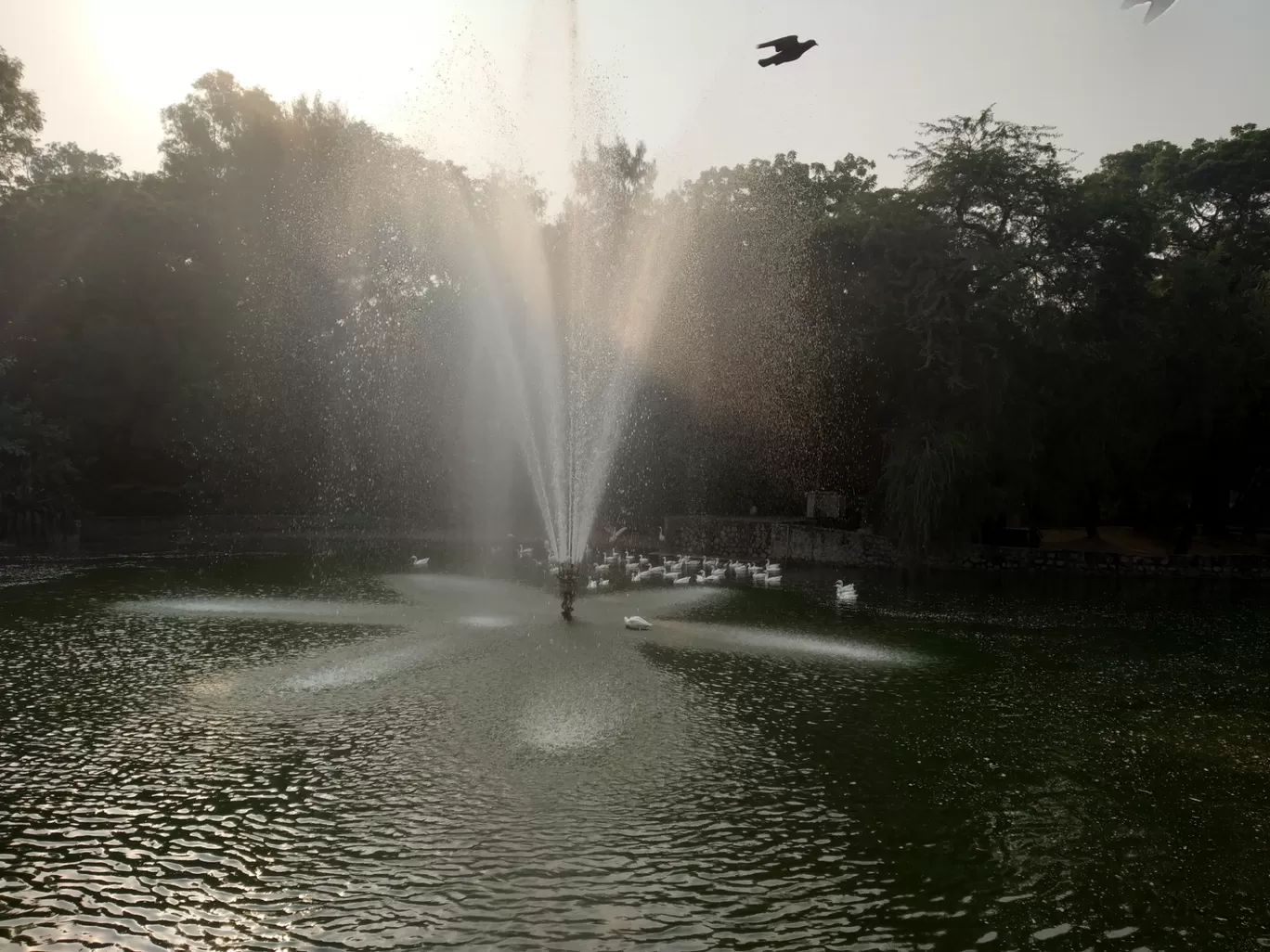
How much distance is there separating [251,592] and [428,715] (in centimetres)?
1437

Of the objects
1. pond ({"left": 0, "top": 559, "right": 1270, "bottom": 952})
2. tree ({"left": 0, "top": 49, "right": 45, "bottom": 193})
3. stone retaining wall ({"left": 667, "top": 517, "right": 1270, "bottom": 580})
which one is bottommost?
pond ({"left": 0, "top": 559, "right": 1270, "bottom": 952})

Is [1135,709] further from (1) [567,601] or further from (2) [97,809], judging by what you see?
(2) [97,809]

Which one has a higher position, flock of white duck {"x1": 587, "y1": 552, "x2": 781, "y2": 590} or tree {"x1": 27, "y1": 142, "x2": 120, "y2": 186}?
tree {"x1": 27, "y1": 142, "x2": 120, "y2": 186}

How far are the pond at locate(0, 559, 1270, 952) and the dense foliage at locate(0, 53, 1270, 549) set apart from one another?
63.0 ft

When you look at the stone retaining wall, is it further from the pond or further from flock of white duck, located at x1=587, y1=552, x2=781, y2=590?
the pond

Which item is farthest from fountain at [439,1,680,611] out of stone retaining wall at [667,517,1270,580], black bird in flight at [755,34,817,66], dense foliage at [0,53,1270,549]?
black bird in flight at [755,34,817,66]

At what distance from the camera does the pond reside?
7.97 m

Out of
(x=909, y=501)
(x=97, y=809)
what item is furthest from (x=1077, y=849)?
(x=909, y=501)

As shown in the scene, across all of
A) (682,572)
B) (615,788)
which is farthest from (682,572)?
(615,788)

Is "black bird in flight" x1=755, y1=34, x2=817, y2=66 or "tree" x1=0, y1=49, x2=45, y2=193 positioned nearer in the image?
"black bird in flight" x1=755, y1=34, x2=817, y2=66

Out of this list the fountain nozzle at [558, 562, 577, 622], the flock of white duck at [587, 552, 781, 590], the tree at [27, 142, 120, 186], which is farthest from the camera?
the tree at [27, 142, 120, 186]

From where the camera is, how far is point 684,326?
141 ft

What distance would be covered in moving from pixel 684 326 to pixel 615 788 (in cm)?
3396

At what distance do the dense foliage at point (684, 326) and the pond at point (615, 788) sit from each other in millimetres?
19191
